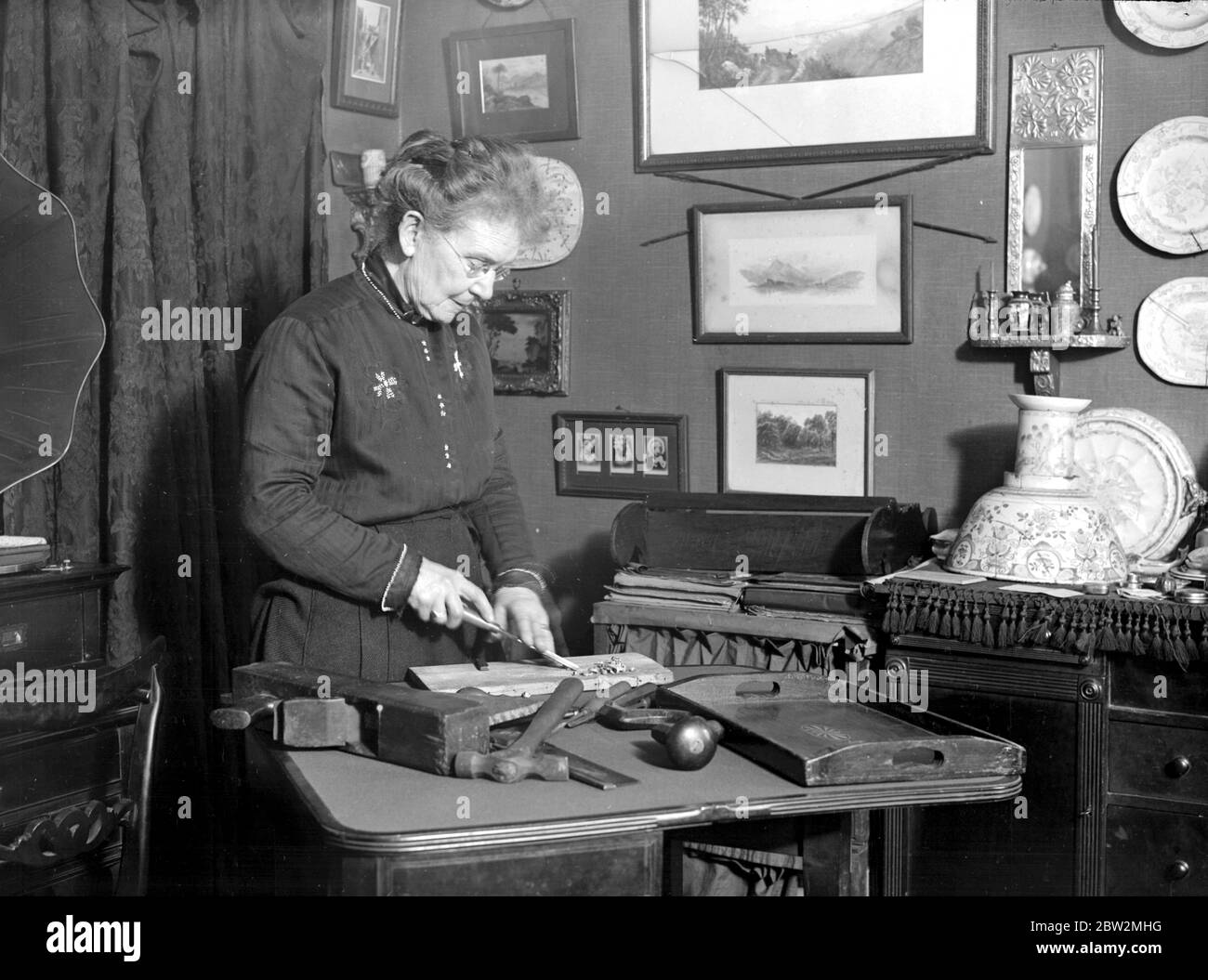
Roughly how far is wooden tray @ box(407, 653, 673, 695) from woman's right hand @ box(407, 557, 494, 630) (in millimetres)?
140

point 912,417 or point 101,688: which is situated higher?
point 912,417

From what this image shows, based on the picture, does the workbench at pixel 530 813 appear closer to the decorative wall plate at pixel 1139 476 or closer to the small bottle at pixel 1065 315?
the decorative wall plate at pixel 1139 476

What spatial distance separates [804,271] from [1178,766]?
1719 mm

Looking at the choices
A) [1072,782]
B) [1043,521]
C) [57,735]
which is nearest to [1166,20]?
[1043,521]

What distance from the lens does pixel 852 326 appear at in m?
3.78

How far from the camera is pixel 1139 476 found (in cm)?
334

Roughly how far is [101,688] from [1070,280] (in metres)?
2.56

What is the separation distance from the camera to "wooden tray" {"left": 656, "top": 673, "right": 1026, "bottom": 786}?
187cm

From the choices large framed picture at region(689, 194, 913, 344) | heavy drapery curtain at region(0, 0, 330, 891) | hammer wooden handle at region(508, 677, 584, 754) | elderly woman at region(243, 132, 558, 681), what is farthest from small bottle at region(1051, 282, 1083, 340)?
heavy drapery curtain at region(0, 0, 330, 891)

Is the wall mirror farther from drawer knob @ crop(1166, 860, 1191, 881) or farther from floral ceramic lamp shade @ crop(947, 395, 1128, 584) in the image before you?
drawer knob @ crop(1166, 860, 1191, 881)

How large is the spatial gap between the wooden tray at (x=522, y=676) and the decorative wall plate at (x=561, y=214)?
2000 millimetres
